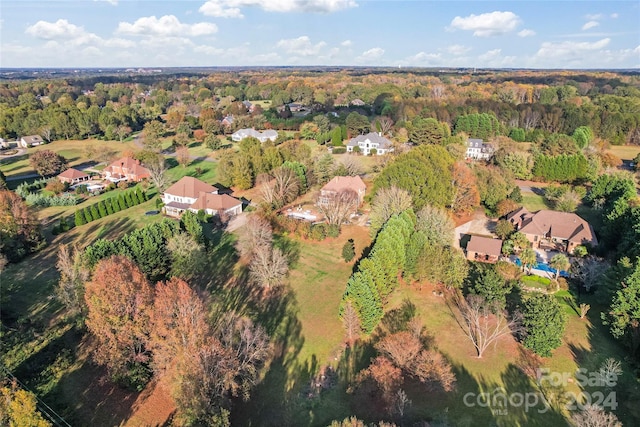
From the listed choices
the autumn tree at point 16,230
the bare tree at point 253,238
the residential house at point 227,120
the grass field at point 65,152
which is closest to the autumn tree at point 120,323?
the bare tree at point 253,238

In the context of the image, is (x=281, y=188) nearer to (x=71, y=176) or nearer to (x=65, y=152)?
(x=71, y=176)

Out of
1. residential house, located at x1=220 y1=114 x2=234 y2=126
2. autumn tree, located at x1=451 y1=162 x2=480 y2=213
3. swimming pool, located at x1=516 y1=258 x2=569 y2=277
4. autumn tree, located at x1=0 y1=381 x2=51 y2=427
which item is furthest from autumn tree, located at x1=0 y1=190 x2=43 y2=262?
residential house, located at x1=220 y1=114 x2=234 y2=126

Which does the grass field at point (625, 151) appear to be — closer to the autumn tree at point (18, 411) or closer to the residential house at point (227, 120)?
the residential house at point (227, 120)

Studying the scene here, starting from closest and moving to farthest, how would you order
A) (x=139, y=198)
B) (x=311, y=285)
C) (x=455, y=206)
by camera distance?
(x=311, y=285) → (x=455, y=206) → (x=139, y=198)

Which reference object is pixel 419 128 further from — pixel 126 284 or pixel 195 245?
pixel 126 284

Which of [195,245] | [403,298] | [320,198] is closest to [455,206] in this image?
[320,198]

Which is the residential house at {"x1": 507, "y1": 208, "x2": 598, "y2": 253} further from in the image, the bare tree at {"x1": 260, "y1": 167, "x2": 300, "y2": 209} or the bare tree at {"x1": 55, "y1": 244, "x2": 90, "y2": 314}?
the bare tree at {"x1": 55, "y1": 244, "x2": 90, "y2": 314}
